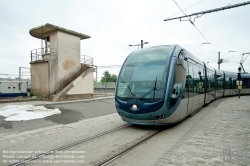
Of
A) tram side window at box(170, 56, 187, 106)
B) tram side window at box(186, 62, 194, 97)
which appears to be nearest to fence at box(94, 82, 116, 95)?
tram side window at box(186, 62, 194, 97)

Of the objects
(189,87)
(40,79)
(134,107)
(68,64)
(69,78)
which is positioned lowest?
(134,107)

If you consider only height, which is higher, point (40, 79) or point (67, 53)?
point (67, 53)

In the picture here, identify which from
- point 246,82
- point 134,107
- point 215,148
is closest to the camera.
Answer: point 215,148

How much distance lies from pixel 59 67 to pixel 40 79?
239cm

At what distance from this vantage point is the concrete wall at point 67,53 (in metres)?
20.1

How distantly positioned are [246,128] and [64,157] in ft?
22.0

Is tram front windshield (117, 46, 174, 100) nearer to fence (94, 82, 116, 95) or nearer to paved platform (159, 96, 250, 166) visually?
paved platform (159, 96, 250, 166)

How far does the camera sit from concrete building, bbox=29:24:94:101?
63.0 feet

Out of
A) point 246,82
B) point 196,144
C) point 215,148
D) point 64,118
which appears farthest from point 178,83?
point 246,82

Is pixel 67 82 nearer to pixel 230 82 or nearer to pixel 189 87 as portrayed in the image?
pixel 189 87

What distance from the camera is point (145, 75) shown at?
6.91 m

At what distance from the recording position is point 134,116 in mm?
6570

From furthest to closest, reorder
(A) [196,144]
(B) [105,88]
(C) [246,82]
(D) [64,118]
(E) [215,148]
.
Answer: (B) [105,88]
(C) [246,82]
(D) [64,118]
(A) [196,144]
(E) [215,148]

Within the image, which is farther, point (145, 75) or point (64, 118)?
point (64, 118)
